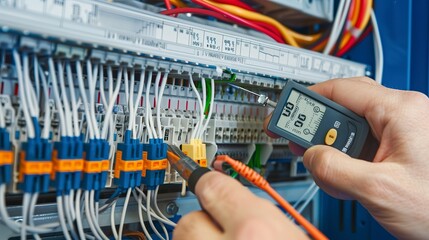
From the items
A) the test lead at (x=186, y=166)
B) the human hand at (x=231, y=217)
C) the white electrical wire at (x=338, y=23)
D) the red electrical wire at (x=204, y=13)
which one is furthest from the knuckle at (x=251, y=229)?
the white electrical wire at (x=338, y=23)

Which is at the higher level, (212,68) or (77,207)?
(212,68)

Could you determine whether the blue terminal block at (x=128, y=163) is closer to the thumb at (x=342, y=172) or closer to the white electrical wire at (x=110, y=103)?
the white electrical wire at (x=110, y=103)

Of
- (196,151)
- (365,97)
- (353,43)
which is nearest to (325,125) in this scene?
(365,97)

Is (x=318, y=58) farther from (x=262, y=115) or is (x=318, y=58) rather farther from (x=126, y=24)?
(x=126, y=24)

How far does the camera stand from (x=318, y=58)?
943mm

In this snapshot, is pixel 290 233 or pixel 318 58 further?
pixel 318 58

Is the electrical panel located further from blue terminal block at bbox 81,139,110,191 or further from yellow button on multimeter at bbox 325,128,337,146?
yellow button on multimeter at bbox 325,128,337,146

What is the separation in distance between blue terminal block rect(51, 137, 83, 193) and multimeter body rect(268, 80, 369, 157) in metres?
0.43

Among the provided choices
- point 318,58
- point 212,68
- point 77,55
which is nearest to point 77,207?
point 77,55

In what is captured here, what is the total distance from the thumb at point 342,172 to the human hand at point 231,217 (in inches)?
7.9

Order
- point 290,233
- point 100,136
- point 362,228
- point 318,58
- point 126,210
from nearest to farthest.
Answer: point 290,233 < point 100,136 < point 126,210 < point 318,58 < point 362,228

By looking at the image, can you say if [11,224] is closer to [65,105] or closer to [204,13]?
[65,105]

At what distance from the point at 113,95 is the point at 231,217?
0.30 metres

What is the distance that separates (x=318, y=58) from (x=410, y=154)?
321mm
